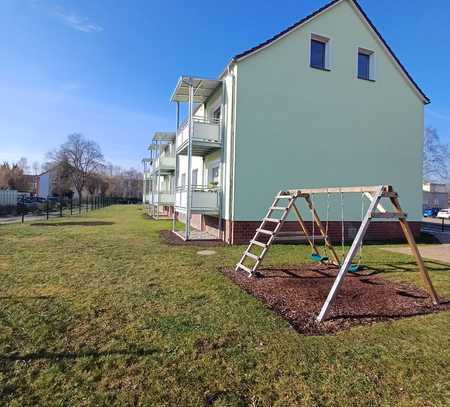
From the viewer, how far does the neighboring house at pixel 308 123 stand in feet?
36.7

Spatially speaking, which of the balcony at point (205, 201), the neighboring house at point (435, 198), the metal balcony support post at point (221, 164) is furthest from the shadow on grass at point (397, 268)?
the neighboring house at point (435, 198)

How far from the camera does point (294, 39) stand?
38.3 feet

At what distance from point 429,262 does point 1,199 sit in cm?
3119

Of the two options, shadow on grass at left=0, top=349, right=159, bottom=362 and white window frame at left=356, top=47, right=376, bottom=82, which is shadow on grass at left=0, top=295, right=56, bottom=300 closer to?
shadow on grass at left=0, top=349, right=159, bottom=362

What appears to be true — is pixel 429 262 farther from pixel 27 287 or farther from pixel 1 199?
pixel 1 199

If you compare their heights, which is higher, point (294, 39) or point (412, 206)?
point (294, 39)

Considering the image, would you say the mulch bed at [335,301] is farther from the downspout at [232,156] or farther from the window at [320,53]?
the window at [320,53]

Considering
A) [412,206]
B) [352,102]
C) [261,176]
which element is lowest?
[412,206]

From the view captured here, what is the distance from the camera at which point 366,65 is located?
13211 mm

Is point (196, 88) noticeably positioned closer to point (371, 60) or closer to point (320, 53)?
point (320, 53)

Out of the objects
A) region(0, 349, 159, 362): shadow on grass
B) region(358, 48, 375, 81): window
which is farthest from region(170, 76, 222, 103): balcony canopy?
region(0, 349, 159, 362): shadow on grass

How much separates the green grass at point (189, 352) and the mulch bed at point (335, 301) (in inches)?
9.8

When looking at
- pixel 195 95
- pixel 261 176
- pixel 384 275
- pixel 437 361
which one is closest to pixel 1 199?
pixel 195 95

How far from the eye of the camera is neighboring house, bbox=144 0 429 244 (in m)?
11.2
